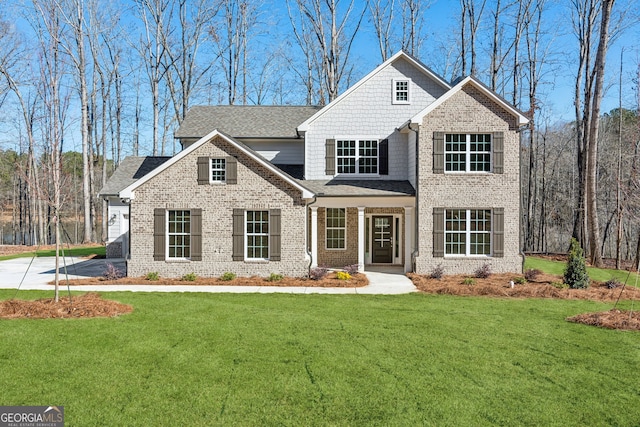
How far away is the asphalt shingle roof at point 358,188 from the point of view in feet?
52.5

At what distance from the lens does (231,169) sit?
14.9 m

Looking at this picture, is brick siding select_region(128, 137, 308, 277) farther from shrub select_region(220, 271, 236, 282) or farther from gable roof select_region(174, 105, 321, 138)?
gable roof select_region(174, 105, 321, 138)

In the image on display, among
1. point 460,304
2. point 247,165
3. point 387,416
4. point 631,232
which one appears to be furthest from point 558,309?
point 631,232

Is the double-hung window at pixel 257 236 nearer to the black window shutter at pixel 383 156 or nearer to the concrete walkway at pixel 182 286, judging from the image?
the concrete walkway at pixel 182 286

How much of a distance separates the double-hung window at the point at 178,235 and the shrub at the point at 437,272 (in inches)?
329

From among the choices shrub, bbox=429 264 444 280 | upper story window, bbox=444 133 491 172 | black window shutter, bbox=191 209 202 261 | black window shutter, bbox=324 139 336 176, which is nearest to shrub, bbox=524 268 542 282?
shrub, bbox=429 264 444 280

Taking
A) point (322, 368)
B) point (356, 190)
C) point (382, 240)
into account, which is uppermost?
point (356, 190)

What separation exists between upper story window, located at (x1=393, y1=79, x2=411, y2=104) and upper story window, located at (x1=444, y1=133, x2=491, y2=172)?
9.51ft

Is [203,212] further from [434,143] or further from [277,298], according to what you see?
[434,143]

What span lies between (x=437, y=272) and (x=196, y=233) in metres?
8.24

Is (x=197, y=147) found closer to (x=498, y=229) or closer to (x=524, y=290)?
(x=498, y=229)

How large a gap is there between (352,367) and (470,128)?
1181 centimetres

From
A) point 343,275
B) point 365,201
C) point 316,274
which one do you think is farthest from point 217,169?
point 343,275

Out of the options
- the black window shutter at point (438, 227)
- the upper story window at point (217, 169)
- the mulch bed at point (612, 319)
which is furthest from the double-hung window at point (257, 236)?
the mulch bed at point (612, 319)
